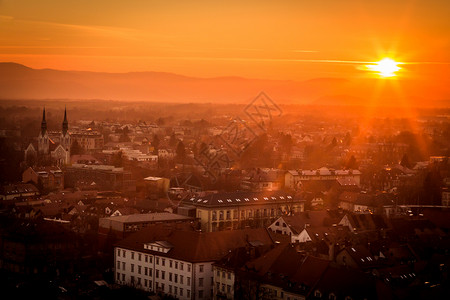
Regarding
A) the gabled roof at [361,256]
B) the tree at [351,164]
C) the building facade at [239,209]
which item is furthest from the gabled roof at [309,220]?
the tree at [351,164]

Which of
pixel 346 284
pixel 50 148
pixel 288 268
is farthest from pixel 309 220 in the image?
pixel 50 148

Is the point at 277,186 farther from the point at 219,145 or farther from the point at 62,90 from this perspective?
the point at 62,90

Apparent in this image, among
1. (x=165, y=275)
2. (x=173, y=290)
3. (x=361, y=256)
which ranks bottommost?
(x=173, y=290)

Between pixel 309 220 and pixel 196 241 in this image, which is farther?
pixel 309 220

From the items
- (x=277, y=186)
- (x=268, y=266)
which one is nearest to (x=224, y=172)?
(x=277, y=186)

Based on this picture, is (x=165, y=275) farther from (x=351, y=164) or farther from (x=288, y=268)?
(x=351, y=164)

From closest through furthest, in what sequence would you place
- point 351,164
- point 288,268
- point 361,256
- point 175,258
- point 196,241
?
1. point 288,268
2. point 361,256
3. point 175,258
4. point 196,241
5. point 351,164

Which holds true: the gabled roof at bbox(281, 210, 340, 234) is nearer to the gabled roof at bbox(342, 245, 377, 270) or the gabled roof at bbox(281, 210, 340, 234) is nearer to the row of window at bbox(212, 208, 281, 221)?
the row of window at bbox(212, 208, 281, 221)

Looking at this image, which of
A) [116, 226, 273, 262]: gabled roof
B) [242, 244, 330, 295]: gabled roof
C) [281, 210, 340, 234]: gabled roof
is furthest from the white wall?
[281, 210, 340, 234]: gabled roof

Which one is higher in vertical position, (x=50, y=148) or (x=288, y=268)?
(x=50, y=148)
